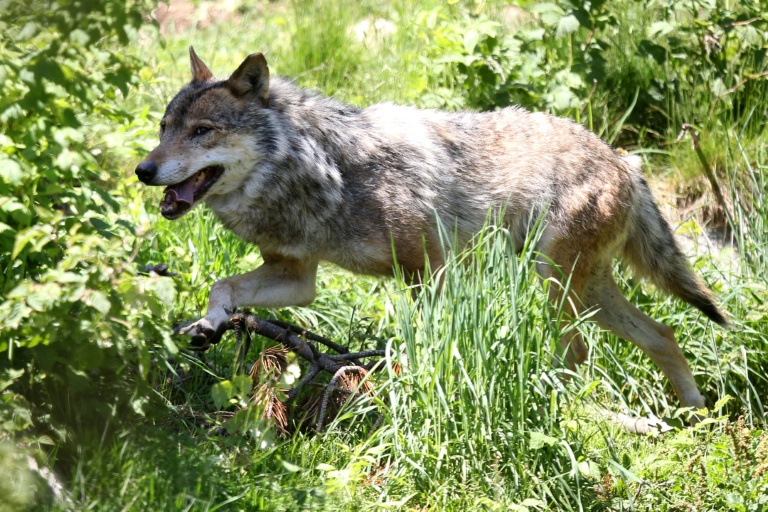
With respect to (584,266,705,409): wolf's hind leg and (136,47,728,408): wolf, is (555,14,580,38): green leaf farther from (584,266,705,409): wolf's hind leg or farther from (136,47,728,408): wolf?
(584,266,705,409): wolf's hind leg

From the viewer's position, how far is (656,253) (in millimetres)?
5555

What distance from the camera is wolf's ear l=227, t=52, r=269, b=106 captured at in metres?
4.71

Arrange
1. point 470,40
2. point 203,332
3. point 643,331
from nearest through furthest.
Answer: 1. point 203,332
2. point 643,331
3. point 470,40

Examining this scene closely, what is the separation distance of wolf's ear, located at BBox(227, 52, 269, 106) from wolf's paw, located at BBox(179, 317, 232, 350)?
1245 millimetres

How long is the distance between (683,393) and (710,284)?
0.82 m

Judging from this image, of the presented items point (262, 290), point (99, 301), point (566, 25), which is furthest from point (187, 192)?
point (566, 25)

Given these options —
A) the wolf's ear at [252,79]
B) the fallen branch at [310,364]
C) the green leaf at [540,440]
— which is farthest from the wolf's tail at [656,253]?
the wolf's ear at [252,79]

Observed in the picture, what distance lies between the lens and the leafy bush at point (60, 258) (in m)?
2.83

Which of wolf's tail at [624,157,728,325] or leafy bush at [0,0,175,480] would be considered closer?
leafy bush at [0,0,175,480]

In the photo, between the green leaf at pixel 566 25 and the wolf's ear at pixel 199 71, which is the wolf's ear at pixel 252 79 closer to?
the wolf's ear at pixel 199 71

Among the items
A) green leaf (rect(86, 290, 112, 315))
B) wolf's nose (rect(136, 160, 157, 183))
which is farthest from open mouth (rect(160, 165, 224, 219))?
green leaf (rect(86, 290, 112, 315))

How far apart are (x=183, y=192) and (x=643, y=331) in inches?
113

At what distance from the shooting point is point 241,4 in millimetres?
10148

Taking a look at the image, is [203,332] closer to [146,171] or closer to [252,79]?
[146,171]
